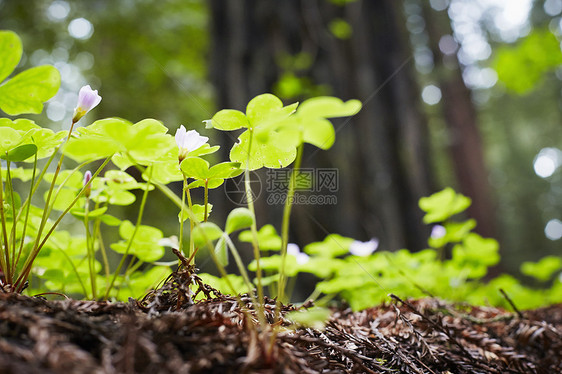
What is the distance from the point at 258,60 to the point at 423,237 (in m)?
1.49

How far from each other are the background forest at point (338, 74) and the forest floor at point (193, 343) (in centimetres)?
118

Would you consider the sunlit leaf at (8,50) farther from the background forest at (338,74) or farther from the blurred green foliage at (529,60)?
the blurred green foliage at (529,60)

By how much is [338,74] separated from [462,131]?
4.45m

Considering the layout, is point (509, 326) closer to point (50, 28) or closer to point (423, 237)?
point (423, 237)

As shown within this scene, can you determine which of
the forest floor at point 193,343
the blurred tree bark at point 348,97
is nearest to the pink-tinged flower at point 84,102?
the forest floor at point 193,343

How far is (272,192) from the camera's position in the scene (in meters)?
1.98

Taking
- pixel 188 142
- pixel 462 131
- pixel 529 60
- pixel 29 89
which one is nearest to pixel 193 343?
pixel 188 142

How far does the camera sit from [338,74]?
229 cm

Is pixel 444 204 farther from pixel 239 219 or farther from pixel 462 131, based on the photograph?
pixel 462 131

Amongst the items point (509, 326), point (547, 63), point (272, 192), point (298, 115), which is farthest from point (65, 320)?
point (547, 63)

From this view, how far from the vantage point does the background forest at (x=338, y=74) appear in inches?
85.8

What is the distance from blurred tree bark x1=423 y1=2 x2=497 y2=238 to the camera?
4.82m

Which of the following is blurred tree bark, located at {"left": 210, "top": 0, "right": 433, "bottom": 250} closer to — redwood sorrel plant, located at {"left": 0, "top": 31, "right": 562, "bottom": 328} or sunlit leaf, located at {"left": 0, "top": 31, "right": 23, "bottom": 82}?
redwood sorrel plant, located at {"left": 0, "top": 31, "right": 562, "bottom": 328}

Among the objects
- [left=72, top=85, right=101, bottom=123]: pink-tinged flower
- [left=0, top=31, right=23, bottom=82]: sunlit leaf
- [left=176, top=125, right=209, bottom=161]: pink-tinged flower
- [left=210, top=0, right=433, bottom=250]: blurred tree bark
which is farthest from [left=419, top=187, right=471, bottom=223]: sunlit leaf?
[left=0, top=31, right=23, bottom=82]: sunlit leaf
